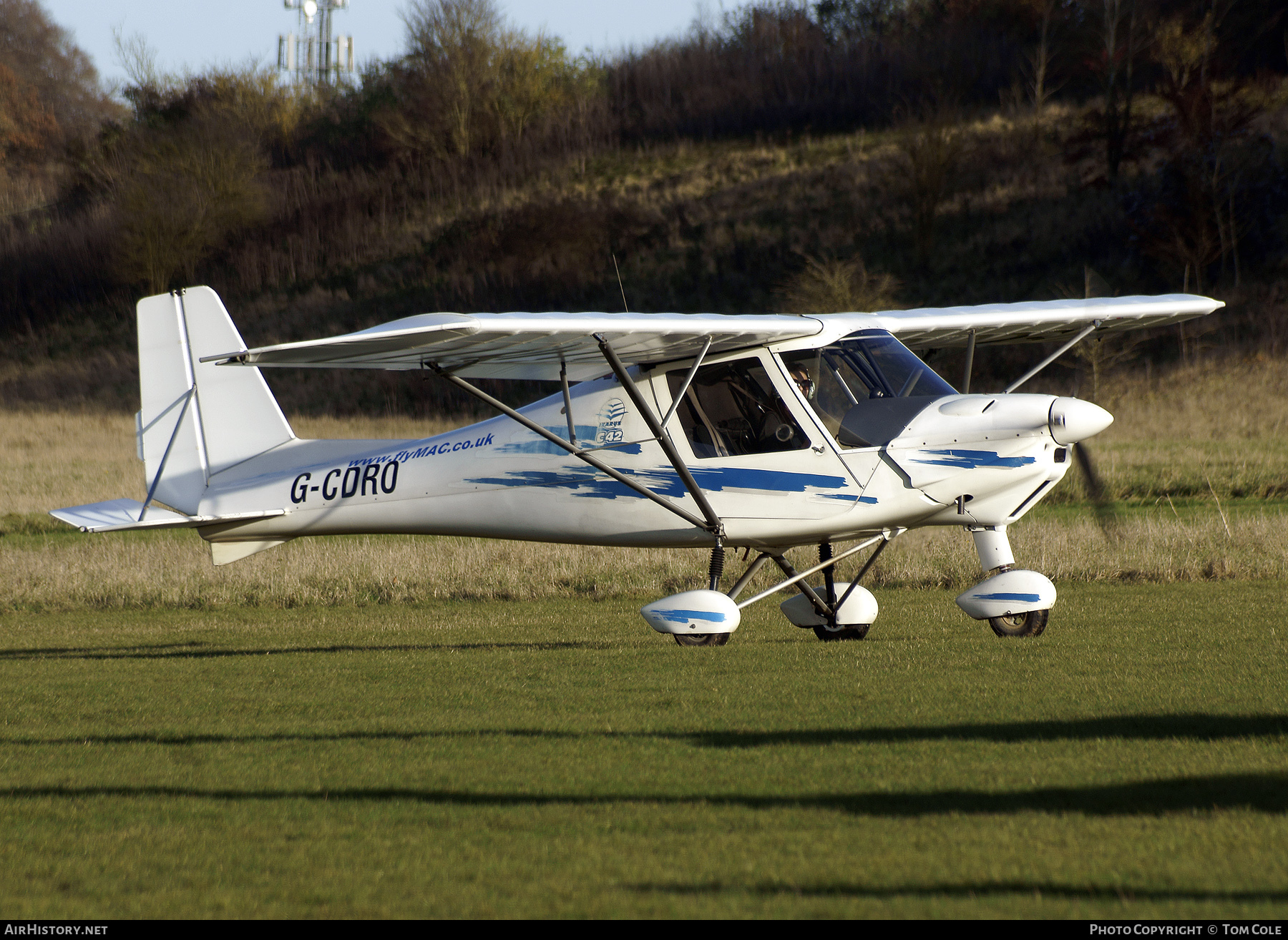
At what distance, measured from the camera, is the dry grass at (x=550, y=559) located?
15.8 meters

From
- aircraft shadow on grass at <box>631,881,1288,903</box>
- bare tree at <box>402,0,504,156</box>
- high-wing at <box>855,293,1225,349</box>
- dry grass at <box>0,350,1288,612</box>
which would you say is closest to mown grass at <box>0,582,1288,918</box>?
aircraft shadow on grass at <box>631,881,1288,903</box>

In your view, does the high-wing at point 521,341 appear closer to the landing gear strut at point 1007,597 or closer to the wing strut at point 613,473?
the wing strut at point 613,473

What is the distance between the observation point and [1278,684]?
312 inches

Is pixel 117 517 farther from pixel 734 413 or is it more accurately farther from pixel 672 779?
pixel 672 779

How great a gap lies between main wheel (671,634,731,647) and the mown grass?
139mm

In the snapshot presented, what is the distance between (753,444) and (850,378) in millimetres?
959

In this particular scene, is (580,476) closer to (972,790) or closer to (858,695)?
(858,695)

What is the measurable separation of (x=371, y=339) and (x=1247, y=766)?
19.4 ft

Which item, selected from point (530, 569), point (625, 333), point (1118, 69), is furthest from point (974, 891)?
point (1118, 69)

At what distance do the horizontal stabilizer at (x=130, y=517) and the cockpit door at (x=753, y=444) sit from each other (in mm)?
4318

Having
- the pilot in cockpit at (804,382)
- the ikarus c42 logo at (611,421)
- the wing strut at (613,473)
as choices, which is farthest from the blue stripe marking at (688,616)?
the pilot in cockpit at (804,382)

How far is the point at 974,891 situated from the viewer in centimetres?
420
